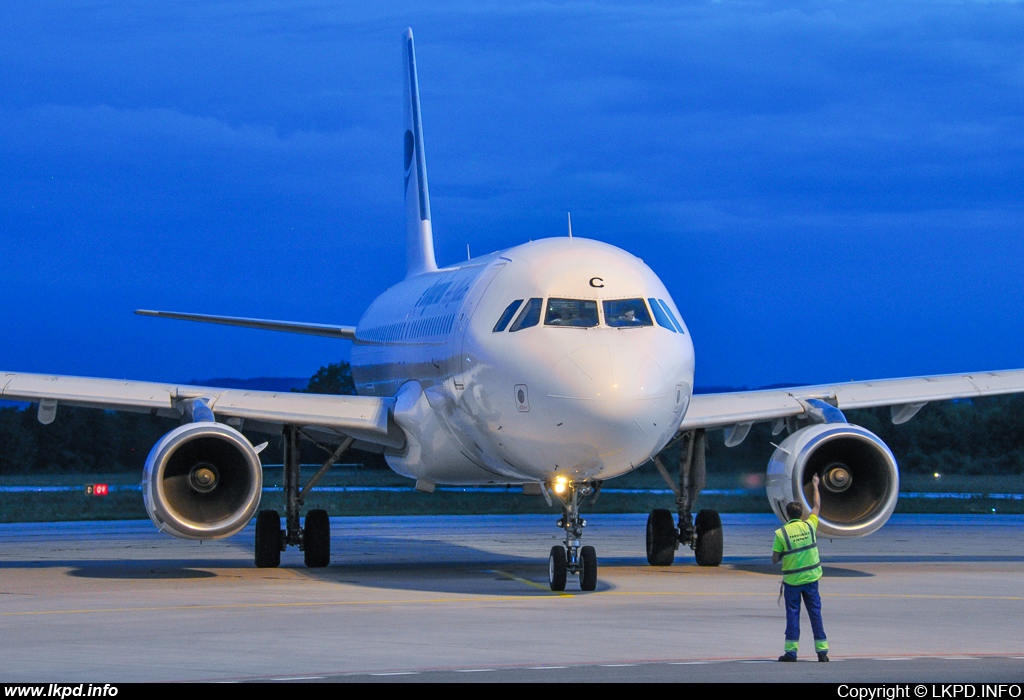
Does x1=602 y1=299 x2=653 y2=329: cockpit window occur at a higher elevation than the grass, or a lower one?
higher

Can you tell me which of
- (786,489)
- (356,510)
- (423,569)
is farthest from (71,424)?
(786,489)

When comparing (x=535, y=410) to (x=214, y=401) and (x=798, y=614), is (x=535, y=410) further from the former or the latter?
(x=214, y=401)

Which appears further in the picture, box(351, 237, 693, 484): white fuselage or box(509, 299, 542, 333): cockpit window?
box(509, 299, 542, 333): cockpit window

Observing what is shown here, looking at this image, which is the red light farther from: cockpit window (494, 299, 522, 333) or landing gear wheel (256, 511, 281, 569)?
cockpit window (494, 299, 522, 333)

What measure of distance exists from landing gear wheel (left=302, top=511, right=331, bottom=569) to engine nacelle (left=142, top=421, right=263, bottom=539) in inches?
99.8

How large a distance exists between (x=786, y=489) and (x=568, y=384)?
4.88 m

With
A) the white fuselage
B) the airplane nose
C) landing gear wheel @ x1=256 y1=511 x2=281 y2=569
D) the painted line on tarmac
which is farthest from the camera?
landing gear wheel @ x1=256 y1=511 x2=281 y2=569

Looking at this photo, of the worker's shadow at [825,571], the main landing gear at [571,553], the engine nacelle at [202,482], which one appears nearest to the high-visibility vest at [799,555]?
the main landing gear at [571,553]

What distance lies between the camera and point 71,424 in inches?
2224

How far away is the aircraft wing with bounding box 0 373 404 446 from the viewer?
20.1 metres

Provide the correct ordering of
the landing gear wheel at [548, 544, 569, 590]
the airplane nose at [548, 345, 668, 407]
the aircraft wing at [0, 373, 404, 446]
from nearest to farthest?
1. the airplane nose at [548, 345, 668, 407]
2. the landing gear wheel at [548, 544, 569, 590]
3. the aircraft wing at [0, 373, 404, 446]

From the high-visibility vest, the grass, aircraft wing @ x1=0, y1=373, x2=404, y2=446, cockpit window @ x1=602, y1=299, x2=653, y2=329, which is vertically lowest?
the high-visibility vest

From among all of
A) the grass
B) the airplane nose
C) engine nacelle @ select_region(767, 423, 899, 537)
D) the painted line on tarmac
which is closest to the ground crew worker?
the airplane nose

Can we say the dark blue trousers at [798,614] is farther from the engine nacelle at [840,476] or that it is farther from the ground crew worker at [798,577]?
the engine nacelle at [840,476]
